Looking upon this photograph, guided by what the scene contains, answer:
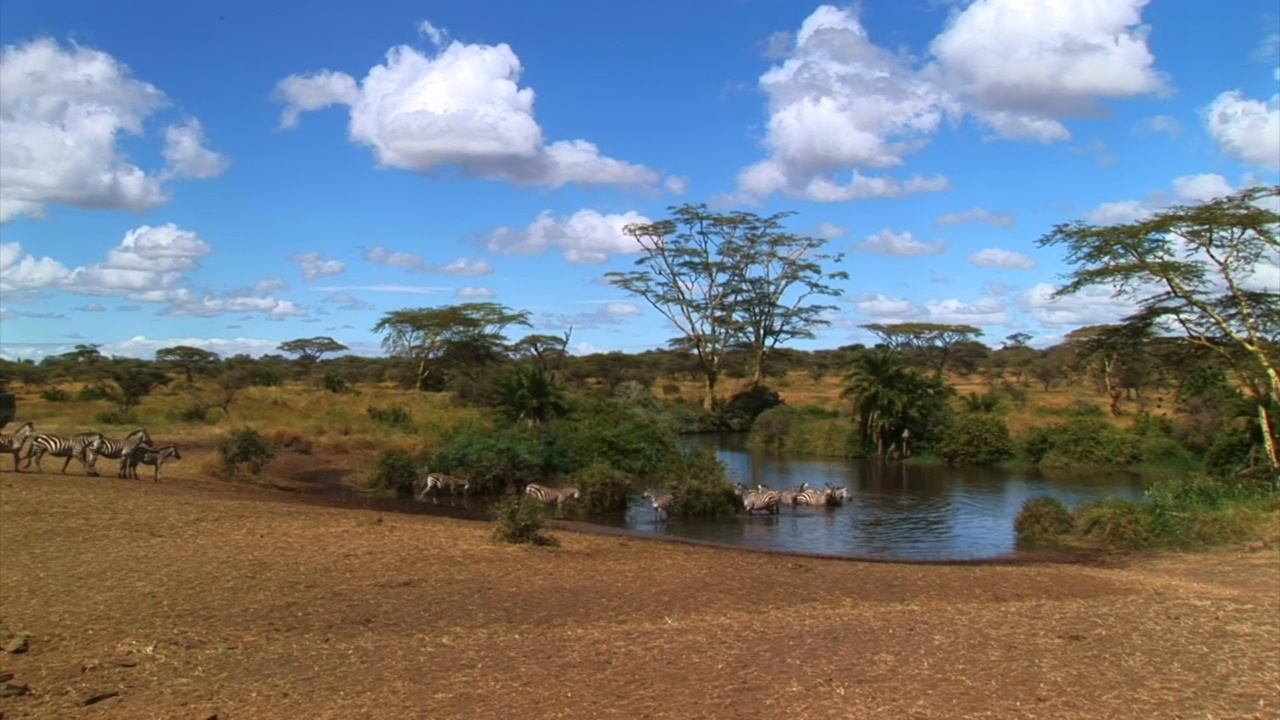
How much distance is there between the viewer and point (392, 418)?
3781 centimetres

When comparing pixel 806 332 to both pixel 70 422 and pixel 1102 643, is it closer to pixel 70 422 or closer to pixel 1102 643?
pixel 70 422

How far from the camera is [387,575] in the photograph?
11.9 meters

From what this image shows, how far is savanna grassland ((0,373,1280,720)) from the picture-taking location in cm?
736

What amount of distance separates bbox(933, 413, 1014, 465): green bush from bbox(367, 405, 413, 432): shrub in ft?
67.0

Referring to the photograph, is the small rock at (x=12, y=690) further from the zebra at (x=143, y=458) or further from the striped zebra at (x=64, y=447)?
the striped zebra at (x=64, y=447)

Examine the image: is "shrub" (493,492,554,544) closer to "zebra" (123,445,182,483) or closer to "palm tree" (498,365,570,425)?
"zebra" (123,445,182,483)

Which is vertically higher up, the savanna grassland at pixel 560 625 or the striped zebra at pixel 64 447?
the striped zebra at pixel 64 447

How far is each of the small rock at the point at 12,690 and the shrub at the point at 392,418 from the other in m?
29.2

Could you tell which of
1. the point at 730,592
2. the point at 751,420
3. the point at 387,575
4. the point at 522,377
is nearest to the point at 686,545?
the point at 730,592

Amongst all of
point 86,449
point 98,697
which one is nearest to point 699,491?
point 86,449

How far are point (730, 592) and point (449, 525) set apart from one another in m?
6.60

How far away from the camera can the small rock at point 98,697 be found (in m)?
6.90

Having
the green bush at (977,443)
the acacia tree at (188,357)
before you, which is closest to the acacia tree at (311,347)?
the acacia tree at (188,357)

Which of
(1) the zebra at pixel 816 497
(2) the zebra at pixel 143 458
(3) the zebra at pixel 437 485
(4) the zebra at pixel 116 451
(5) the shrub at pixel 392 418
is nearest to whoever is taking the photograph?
(4) the zebra at pixel 116 451
